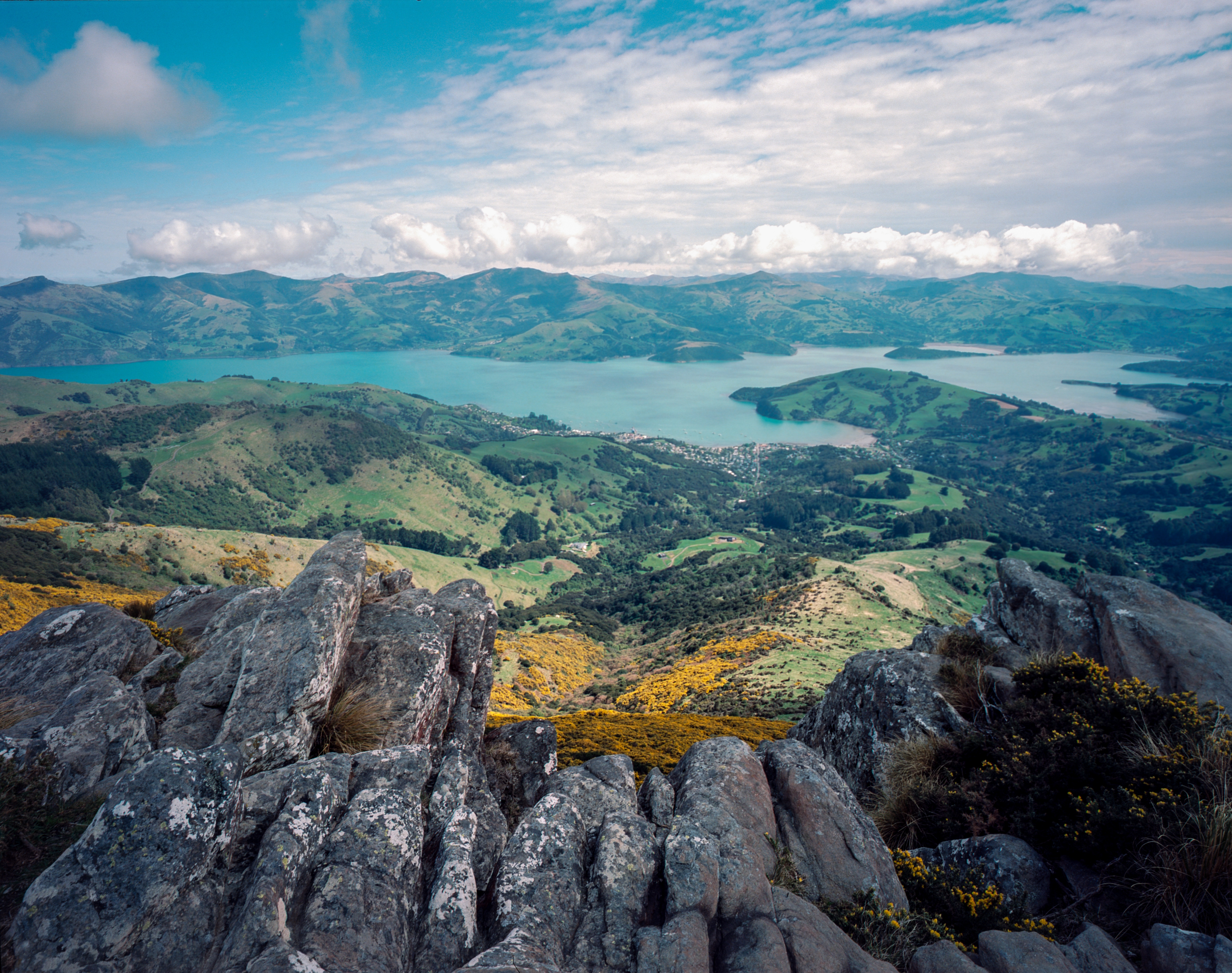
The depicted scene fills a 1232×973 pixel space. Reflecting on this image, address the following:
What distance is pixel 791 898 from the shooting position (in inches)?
307

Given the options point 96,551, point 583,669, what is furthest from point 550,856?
point 96,551

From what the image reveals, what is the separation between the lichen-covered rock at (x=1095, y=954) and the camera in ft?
22.2

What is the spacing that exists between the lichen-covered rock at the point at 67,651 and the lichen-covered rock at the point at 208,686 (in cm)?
Result: 144

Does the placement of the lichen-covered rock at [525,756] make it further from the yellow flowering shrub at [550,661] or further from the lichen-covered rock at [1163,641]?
the yellow flowering shrub at [550,661]

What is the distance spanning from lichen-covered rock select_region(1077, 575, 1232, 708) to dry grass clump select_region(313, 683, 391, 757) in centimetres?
1497

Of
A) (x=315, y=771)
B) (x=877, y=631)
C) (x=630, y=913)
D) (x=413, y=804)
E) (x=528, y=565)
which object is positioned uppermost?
(x=315, y=771)

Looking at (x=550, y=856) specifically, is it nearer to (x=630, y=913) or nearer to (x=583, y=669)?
(x=630, y=913)

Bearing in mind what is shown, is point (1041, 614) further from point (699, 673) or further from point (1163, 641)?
point (699, 673)

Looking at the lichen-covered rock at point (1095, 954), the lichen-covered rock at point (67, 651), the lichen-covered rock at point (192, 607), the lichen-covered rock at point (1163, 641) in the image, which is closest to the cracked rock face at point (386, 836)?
the lichen-covered rock at point (67, 651)

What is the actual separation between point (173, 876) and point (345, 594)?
6.40 m

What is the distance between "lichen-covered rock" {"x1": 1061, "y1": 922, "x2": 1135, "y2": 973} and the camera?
678cm

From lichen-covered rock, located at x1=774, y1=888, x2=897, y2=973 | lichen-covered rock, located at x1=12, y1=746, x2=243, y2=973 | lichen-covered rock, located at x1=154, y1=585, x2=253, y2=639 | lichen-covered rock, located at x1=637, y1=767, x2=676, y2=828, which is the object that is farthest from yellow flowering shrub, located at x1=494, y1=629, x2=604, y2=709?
lichen-covered rock, located at x1=774, y1=888, x2=897, y2=973

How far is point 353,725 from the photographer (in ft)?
35.2

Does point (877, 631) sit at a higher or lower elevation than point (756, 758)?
lower
